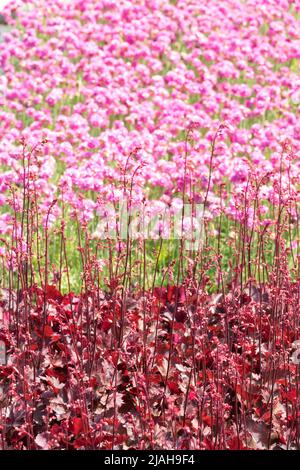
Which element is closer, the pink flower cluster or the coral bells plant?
the coral bells plant

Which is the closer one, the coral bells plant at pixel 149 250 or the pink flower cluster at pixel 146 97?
the coral bells plant at pixel 149 250

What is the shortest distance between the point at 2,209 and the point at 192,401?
10.4 feet

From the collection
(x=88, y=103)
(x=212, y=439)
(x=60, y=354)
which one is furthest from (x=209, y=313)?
(x=88, y=103)

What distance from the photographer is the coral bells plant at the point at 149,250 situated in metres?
3.62

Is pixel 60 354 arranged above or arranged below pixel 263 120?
below

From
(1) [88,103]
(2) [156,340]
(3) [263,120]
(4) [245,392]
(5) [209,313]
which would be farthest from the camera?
(3) [263,120]

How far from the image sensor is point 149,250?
6.25 metres

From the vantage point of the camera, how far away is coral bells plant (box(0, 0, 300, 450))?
3.62 metres

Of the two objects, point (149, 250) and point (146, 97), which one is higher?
point (146, 97)

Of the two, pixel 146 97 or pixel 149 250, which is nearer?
pixel 149 250

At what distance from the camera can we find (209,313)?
4426mm
